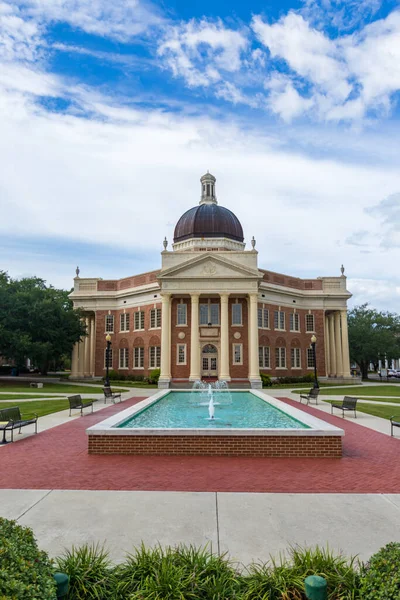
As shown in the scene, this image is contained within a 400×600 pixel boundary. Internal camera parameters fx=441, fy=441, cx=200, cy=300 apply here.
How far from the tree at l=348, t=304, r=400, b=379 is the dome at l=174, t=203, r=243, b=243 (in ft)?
79.2

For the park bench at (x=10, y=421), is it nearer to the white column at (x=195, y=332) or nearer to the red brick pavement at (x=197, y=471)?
the red brick pavement at (x=197, y=471)

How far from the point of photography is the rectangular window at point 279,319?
164ft

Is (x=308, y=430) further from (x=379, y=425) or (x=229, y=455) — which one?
(x=379, y=425)

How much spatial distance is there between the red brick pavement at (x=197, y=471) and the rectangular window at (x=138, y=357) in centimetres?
3788

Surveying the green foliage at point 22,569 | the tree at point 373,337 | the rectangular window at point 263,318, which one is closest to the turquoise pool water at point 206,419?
the green foliage at point 22,569

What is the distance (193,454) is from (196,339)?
31798mm

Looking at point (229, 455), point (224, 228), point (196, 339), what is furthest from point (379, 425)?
point (224, 228)

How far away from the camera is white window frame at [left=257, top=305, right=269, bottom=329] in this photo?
48.3 meters

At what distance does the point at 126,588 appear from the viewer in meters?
3.93

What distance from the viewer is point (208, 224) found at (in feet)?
167

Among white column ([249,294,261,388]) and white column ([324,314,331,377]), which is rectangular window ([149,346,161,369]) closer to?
white column ([249,294,261,388])

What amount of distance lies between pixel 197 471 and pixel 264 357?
3966 centimetres

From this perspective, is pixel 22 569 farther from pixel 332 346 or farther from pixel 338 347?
pixel 332 346

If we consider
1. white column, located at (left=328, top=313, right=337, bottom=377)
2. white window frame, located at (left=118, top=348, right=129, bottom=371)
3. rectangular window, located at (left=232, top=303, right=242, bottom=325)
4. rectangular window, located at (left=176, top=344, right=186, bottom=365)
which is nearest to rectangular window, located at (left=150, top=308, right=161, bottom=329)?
rectangular window, located at (left=176, top=344, right=186, bottom=365)
